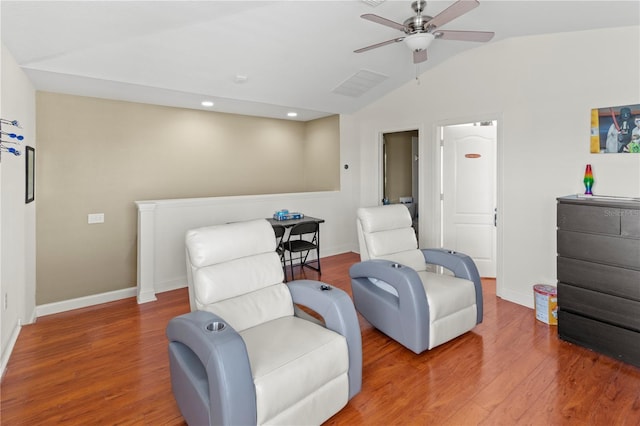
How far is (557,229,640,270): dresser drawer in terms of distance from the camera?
101 inches

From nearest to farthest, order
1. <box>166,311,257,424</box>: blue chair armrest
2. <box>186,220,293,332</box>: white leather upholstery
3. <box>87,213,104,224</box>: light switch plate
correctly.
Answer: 1. <box>166,311,257,424</box>: blue chair armrest
2. <box>186,220,293,332</box>: white leather upholstery
3. <box>87,213,104,224</box>: light switch plate

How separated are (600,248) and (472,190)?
192 cm

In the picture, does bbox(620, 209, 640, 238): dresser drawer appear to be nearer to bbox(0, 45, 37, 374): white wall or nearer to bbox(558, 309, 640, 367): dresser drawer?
bbox(558, 309, 640, 367): dresser drawer

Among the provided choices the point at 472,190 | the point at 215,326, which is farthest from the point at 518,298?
the point at 215,326

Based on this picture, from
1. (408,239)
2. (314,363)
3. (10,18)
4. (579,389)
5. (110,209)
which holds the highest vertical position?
(10,18)

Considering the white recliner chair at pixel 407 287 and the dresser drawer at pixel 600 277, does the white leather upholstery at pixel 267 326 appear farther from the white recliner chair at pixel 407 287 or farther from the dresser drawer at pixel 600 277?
the dresser drawer at pixel 600 277

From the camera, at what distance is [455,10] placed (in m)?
2.20

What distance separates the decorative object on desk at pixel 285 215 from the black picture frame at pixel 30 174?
276 centimetres

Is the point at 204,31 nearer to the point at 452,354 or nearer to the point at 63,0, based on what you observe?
the point at 63,0

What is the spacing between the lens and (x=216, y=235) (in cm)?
232

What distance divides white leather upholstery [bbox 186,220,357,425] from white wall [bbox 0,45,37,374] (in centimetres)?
154

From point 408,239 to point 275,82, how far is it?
2475 mm

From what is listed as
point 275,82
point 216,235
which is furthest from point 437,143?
point 216,235

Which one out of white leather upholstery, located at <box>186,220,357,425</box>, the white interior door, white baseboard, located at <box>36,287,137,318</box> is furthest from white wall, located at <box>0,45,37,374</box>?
the white interior door
